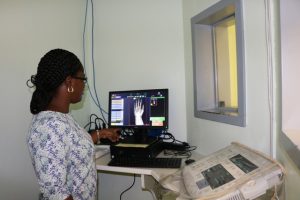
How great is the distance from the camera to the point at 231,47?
2004mm

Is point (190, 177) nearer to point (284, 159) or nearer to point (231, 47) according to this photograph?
point (284, 159)

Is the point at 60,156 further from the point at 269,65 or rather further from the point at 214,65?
the point at 214,65

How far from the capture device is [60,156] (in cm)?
116

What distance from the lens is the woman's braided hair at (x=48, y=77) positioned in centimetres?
125

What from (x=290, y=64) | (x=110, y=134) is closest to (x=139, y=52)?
(x=110, y=134)

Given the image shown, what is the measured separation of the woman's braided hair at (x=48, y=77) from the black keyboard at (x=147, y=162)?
64cm

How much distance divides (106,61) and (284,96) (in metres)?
1.68

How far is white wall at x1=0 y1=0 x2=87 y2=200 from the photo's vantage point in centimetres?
165

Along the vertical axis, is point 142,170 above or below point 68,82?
below

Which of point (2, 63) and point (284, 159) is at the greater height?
point (2, 63)

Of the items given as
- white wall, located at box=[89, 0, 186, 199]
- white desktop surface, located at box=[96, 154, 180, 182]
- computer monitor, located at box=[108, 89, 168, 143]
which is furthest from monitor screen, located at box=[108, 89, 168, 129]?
white desktop surface, located at box=[96, 154, 180, 182]

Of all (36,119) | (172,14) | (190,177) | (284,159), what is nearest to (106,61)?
(172,14)

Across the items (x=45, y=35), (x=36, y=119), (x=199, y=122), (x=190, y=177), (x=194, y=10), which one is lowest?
(x=190, y=177)

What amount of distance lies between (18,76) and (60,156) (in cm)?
88
